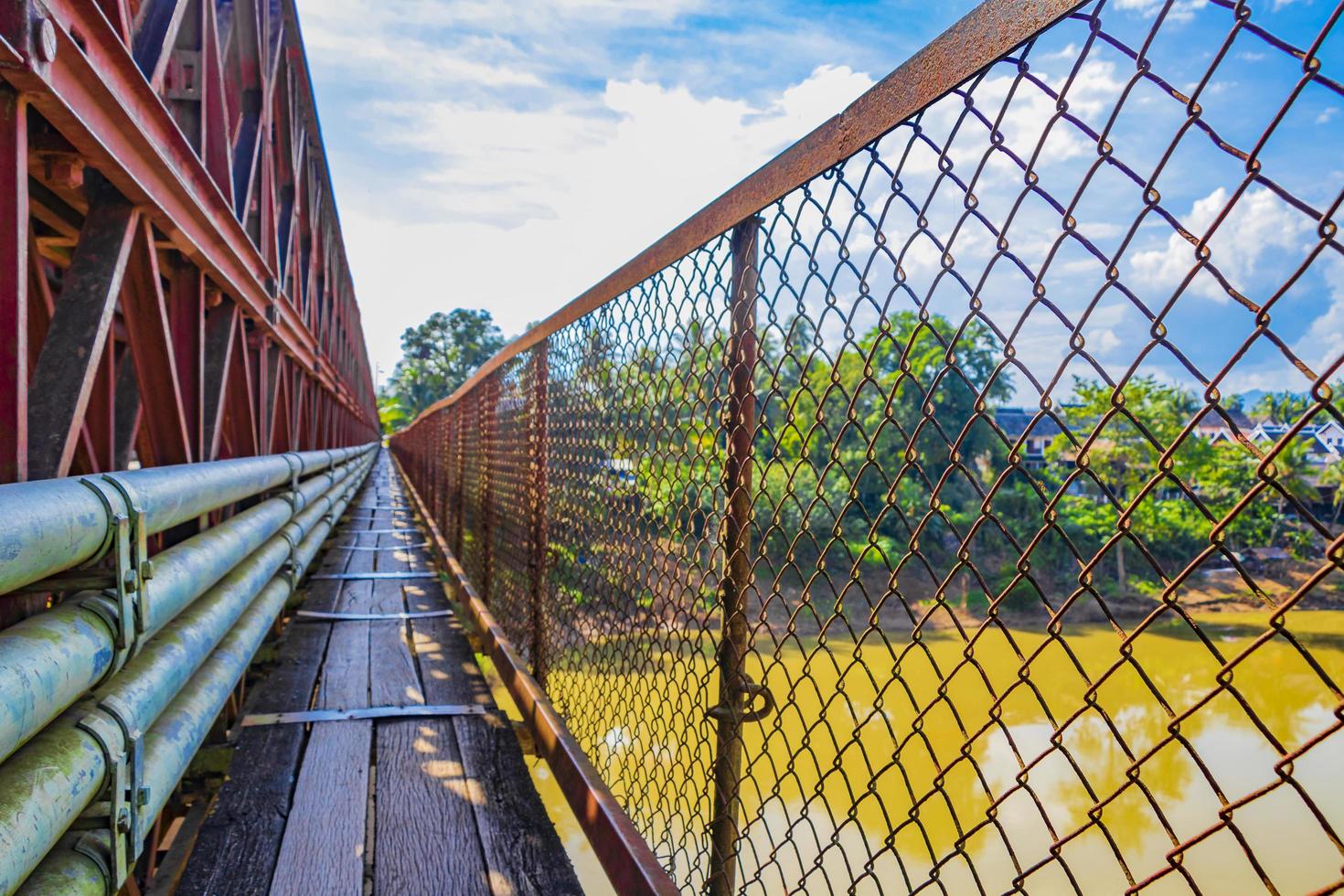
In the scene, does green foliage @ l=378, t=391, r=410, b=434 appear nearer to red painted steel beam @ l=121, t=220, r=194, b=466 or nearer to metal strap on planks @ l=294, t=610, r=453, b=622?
metal strap on planks @ l=294, t=610, r=453, b=622

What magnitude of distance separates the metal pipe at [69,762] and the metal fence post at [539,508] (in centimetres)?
169

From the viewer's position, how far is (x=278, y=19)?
183 inches

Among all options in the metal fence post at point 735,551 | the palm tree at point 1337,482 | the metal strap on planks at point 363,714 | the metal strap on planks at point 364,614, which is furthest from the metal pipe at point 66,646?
the metal strap on planks at point 364,614

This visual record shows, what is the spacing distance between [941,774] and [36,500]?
1286mm

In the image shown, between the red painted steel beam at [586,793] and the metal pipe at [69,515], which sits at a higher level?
the metal pipe at [69,515]

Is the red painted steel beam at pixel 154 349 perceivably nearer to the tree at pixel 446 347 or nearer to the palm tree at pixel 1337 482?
the palm tree at pixel 1337 482

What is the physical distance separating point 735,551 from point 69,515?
4.10 ft

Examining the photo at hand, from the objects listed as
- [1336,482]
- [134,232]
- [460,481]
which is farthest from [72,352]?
[460,481]

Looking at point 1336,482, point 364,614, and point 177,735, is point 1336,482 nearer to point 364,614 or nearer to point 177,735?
point 177,735

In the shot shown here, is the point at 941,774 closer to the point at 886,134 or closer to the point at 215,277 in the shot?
the point at 886,134

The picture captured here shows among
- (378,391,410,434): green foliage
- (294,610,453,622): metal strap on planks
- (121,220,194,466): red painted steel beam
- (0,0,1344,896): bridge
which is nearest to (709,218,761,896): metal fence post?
(0,0,1344,896): bridge

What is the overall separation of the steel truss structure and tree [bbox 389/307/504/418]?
67629mm

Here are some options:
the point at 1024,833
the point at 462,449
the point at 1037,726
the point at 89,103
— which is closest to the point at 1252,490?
the point at 89,103

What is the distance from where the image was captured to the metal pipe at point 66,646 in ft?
3.48
